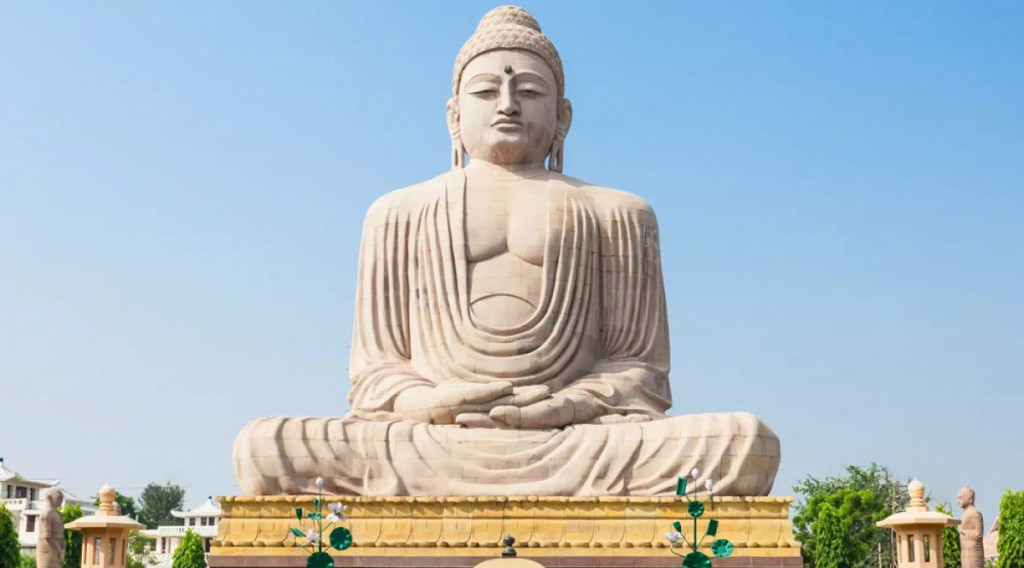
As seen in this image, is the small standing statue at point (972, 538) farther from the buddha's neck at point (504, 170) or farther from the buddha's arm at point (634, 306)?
the buddha's neck at point (504, 170)

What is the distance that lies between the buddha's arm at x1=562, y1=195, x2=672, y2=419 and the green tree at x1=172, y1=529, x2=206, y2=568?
17.9m

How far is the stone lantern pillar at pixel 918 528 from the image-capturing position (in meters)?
14.5

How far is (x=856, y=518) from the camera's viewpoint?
26.3 meters

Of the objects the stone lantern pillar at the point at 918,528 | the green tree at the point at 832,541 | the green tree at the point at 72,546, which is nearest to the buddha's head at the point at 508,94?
the stone lantern pillar at the point at 918,528

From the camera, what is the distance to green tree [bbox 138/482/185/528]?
57.2m

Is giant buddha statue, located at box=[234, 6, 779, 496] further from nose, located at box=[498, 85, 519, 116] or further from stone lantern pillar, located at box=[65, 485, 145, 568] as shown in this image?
stone lantern pillar, located at box=[65, 485, 145, 568]

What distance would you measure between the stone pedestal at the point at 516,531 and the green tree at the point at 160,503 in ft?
156

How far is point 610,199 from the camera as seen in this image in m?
13.7

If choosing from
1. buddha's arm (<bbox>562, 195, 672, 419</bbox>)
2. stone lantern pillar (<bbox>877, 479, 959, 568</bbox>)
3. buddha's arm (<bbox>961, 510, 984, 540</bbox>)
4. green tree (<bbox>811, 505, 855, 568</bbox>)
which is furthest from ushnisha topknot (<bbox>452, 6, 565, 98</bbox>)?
green tree (<bbox>811, 505, 855, 568</bbox>)

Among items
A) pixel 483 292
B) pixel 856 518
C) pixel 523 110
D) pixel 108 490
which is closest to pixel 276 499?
pixel 483 292

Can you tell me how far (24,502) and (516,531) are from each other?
3151 centimetres

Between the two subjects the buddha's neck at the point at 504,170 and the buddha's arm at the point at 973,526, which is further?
the buddha's arm at the point at 973,526

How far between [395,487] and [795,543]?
3.15m

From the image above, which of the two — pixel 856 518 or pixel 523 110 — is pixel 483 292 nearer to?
pixel 523 110
